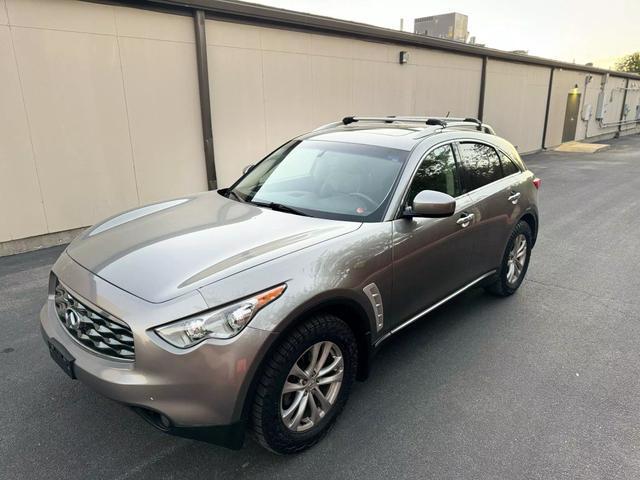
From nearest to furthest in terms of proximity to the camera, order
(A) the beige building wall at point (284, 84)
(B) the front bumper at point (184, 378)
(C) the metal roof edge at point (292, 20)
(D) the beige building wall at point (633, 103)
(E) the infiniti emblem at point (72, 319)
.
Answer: (B) the front bumper at point (184, 378) < (E) the infiniti emblem at point (72, 319) < (C) the metal roof edge at point (292, 20) < (A) the beige building wall at point (284, 84) < (D) the beige building wall at point (633, 103)

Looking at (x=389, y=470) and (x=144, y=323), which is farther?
(x=389, y=470)

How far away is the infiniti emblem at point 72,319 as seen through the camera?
92.6 inches

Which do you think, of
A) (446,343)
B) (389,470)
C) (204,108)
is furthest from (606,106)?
(389,470)

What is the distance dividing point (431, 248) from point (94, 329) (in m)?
2.11

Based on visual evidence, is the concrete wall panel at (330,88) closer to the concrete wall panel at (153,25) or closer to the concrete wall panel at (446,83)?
the concrete wall panel at (153,25)

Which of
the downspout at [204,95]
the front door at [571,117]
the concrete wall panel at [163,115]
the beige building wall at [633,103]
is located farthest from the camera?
the beige building wall at [633,103]

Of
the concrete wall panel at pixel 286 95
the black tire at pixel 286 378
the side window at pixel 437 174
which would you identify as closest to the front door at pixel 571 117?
the concrete wall panel at pixel 286 95

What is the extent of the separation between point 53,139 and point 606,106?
1045 inches

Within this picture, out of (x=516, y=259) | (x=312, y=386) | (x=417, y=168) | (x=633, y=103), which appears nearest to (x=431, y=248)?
(x=417, y=168)

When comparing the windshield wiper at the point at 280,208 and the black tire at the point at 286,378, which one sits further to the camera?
the windshield wiper at the point at 280,208

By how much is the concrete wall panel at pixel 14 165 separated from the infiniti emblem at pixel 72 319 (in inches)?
168

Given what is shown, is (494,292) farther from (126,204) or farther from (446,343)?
(126,204)

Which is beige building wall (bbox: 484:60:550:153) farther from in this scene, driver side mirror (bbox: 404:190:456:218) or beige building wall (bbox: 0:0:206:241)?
driver side mirror (bbox: 404:190:456:218)

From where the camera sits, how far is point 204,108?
24.1 ft
